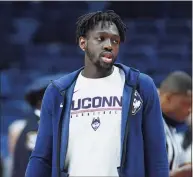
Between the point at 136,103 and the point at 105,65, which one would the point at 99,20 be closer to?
the point at 105,65

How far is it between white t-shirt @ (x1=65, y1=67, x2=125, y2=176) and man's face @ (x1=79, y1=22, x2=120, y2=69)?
8cm

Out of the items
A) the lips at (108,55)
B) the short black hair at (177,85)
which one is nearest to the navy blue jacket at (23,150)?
the short black hair at (177,85)

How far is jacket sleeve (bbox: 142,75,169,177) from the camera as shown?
2650 millimetres

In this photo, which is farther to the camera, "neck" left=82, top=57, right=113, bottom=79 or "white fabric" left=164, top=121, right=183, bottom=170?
"white fabric" left=164, top=121, right=183, bottom=170

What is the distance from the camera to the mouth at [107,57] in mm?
2639

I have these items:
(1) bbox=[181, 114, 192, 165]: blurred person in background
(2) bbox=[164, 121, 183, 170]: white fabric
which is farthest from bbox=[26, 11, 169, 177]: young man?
(1) bbox=[181, 114, 192, 165]: blurred person in background

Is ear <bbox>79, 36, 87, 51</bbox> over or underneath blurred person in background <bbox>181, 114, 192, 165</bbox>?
underneath

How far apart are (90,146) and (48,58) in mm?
4095

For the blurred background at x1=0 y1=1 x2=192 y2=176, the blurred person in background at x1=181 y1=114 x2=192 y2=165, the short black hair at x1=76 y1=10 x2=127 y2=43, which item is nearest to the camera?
the short black hair at x1=76 y1=10 x2=127 y2=43

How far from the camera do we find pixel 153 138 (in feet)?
8.73

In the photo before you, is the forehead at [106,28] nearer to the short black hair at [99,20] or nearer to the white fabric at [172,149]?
the short black hair at [99,20]

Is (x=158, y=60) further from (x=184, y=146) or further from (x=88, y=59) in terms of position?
(x=88, y=59)

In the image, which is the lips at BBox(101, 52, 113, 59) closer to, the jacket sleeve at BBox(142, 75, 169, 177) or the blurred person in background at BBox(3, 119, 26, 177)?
the jacket sleeve at BBox(142, 75, 169, 177)

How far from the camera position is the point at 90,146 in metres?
2.60
